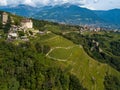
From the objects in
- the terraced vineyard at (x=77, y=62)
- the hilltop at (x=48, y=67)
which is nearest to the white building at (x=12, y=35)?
the hilltop at (x=48, y=67)

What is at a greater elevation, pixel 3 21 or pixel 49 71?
pixel 3 21

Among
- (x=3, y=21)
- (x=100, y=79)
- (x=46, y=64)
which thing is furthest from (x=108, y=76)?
(x=3, y=21)

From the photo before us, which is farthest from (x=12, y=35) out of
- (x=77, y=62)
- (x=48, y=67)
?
(x=77, y=62)

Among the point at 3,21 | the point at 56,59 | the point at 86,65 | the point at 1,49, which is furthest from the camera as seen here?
the point at 3,21

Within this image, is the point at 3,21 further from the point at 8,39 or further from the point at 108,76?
the point at 108,76

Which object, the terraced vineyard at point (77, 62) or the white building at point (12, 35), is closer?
the terraced vineyard at point (77, 62)

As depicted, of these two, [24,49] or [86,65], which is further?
[86,65]

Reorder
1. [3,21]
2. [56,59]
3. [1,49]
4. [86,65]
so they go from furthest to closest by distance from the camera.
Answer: [3,21], [86,65], [56,59], [1,49]

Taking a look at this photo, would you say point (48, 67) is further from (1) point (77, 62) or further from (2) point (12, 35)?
(2) point (12, 35)

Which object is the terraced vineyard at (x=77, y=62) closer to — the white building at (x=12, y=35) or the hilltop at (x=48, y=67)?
the hilltop at (x=48, y=67)
